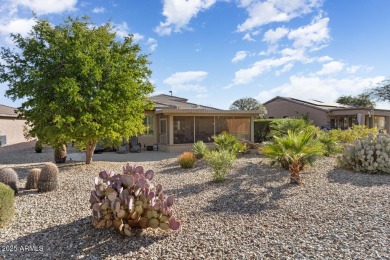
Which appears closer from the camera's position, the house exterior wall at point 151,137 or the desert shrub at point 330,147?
the desert shrub at point 330,147

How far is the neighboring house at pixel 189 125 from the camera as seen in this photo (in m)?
16.6

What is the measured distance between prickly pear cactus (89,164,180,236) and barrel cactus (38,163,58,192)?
3432mm

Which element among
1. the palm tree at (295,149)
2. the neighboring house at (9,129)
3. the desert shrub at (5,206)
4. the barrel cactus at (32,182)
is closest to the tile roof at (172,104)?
the barrel cactus at (32,182)

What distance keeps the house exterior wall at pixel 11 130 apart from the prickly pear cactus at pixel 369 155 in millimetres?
24415

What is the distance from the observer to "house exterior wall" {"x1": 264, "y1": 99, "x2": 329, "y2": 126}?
95.7 ft

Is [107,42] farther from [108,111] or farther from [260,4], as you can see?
[260,4]

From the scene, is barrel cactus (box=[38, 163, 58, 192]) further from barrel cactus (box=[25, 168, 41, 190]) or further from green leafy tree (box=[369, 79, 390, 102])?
green leafy tree (box=[369, 79, 390, 102])

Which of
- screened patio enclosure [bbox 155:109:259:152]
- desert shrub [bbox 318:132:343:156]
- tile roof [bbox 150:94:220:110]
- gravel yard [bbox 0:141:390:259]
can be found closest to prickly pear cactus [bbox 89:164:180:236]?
gravel yard [bbox 0:141:390:259]

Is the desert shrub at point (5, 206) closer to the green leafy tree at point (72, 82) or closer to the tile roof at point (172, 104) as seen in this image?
the green leafy tree at point (72, 82)

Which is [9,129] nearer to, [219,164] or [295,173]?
[219,164]

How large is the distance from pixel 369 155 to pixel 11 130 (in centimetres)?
2578

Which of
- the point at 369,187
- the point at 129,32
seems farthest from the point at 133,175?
the point at 129,32

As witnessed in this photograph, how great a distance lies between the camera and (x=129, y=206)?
3.87 meters

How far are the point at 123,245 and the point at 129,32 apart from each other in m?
9.73
